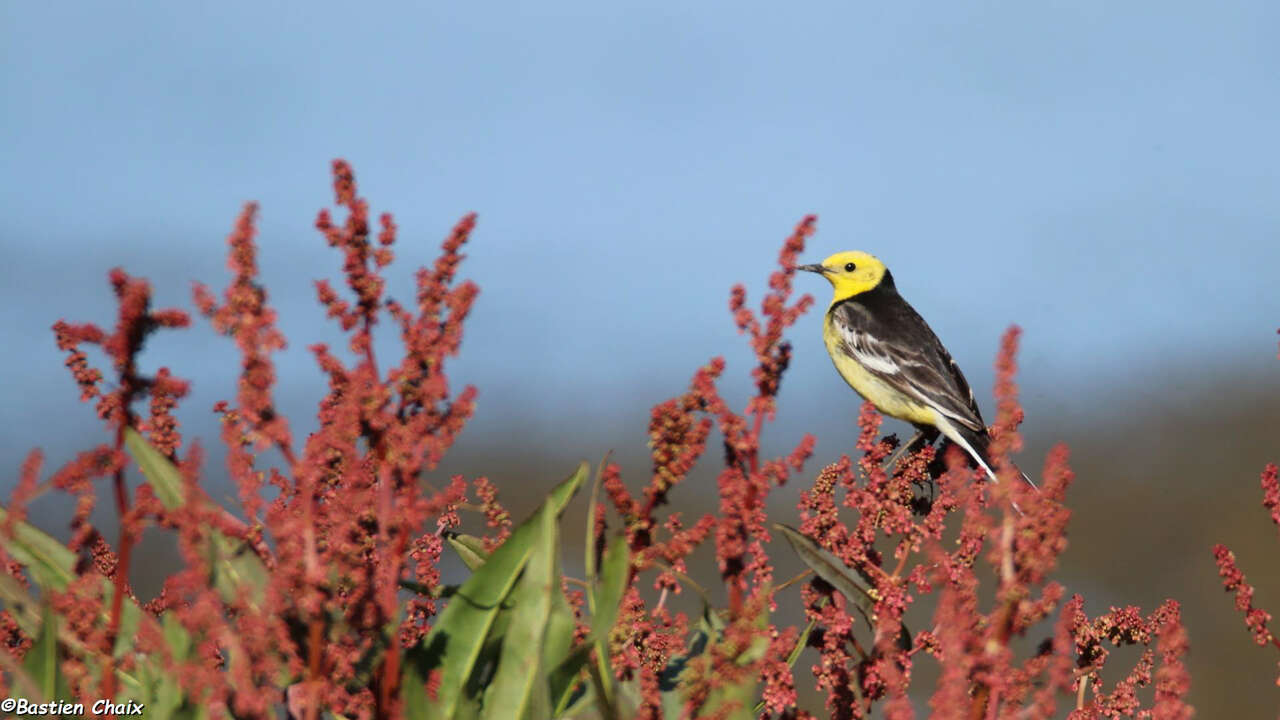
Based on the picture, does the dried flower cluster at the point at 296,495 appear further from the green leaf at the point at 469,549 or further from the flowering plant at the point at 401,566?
the green leaf at the point at 469,549

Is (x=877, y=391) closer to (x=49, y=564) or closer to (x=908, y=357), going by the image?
(x=908, y=357)

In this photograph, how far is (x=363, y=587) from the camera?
2074mm

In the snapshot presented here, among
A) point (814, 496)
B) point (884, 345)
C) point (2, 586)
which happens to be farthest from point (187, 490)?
point (884, 345)

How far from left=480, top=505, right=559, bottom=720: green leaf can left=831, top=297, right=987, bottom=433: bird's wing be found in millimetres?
6642

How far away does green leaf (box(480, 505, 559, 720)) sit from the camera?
2.23 m

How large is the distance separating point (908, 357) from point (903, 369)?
11cm

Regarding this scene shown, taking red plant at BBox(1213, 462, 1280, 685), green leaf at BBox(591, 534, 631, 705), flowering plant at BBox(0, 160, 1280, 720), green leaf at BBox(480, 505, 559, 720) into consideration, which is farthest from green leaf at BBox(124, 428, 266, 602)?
red plant at BBox(1213, 462, 1280, 685)

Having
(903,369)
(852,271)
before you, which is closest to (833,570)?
(903,369)

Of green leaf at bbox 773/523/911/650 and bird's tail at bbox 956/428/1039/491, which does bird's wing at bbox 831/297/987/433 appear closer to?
bird's tail at bbox 956/428/1039/491

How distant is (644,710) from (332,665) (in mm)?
541

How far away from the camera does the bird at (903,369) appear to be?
871 cm

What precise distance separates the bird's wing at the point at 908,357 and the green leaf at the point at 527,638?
6.64 meters

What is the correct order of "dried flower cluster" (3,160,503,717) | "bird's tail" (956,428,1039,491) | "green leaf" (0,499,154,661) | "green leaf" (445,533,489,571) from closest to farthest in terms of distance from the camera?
"dried flower cluster" (3,160,503,717) < "green leaf" (0,499,154,661) < "green leaf" (445,533,489,571) < "bird's tail" (956,428,1039,491)

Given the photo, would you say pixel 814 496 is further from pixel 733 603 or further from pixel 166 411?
pixel 166 411
